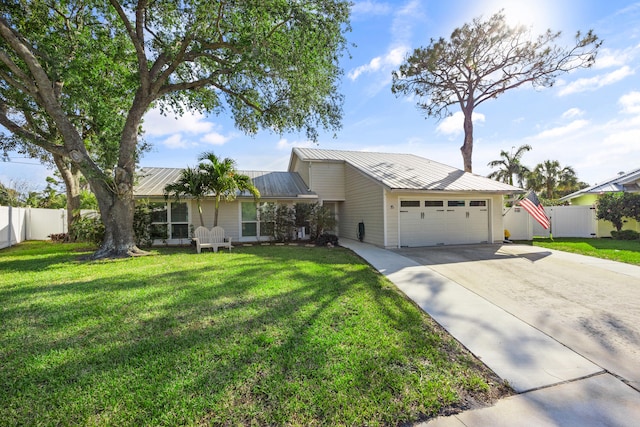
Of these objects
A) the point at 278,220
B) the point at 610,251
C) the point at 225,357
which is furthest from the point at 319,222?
the point at 610,251

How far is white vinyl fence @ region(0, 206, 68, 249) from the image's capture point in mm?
12406

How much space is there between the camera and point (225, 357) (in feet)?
10.5

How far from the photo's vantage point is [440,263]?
8.66 meters

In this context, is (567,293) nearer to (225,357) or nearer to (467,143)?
(225,357)

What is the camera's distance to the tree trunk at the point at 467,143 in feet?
57.2

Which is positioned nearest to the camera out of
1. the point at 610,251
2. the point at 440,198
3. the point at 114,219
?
the point at 114,219

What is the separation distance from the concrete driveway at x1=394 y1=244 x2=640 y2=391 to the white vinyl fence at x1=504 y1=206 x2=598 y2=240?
185 inches

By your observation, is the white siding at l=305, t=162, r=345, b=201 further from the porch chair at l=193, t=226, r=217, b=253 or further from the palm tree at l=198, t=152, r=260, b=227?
the porch chair at l=193, t=226, r=217, b=253

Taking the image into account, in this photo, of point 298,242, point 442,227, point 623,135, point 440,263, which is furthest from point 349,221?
point 623,135

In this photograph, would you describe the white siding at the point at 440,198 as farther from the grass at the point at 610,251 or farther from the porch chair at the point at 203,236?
the porch chair at the point at 203,236

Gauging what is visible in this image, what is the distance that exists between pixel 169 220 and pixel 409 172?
1143 cm

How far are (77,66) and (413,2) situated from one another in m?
11.0

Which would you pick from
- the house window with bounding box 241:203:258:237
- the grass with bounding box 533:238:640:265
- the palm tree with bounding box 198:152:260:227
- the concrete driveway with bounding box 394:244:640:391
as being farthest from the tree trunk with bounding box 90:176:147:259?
the grass with bounding box 533:238:640:265

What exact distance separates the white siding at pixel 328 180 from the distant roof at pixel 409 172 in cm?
45
